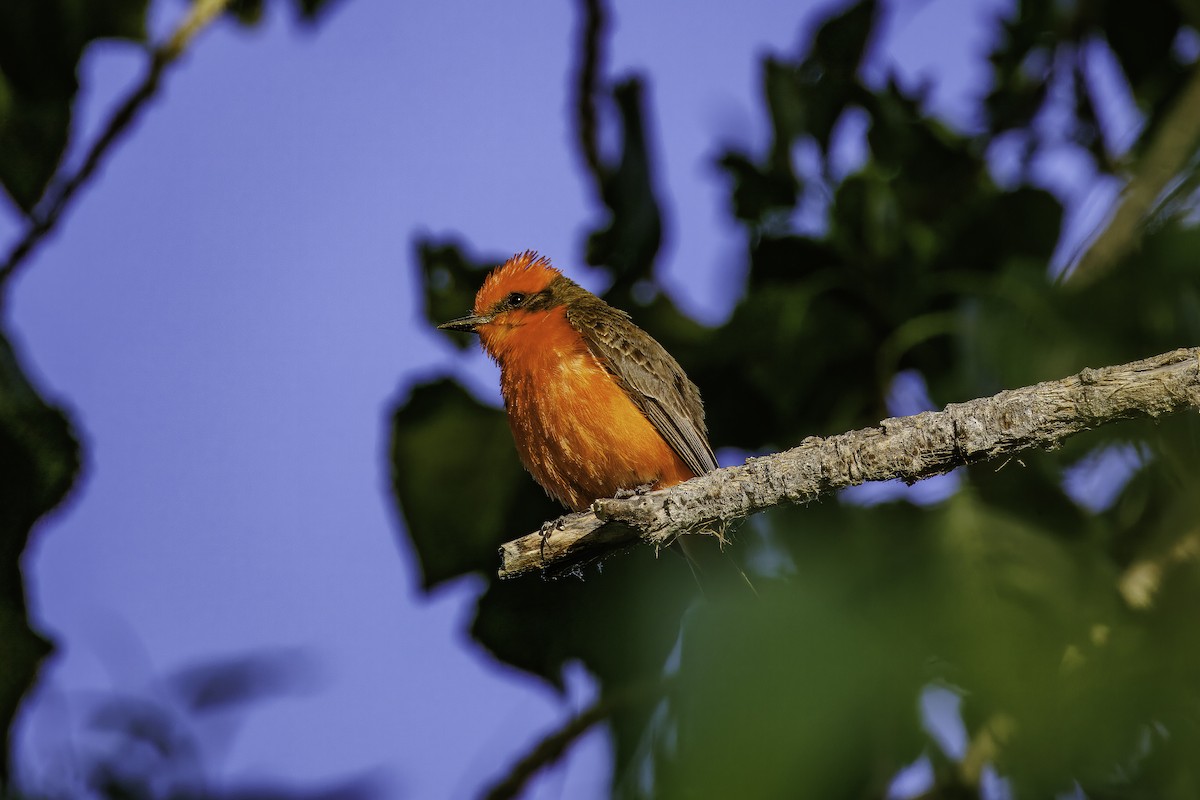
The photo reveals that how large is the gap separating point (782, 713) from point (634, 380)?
380cm

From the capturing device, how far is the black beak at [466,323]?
6.13m

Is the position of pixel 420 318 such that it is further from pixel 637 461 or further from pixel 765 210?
pixel 765 210

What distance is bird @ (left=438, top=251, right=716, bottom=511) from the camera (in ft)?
18.4

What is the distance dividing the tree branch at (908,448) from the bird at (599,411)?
151 cm

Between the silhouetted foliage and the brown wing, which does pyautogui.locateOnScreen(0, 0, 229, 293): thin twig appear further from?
the brown wing

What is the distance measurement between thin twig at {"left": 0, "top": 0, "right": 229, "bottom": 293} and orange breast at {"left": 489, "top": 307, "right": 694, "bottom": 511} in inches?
83.8

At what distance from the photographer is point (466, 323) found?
20.2ft

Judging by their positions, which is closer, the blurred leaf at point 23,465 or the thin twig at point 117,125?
the blurred leaf at point 23,465

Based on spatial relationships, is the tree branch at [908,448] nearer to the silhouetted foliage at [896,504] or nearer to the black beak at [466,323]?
the silhouetted foliage at [896,504]

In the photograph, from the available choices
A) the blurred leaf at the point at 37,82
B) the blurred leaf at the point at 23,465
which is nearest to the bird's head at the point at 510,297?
the blurred leaf at the point at 37,82

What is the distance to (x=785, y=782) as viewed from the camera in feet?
6.17

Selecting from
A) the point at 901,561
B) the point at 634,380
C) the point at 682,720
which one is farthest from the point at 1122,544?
the point at 682,720

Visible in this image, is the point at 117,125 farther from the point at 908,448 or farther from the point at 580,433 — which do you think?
the point at 908,448

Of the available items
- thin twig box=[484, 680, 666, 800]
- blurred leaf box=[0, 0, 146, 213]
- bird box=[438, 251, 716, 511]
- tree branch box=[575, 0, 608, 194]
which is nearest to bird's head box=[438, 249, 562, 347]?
bird box=[438, 251, 716, 511]
